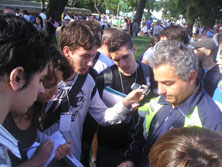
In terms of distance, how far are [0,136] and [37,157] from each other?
0.60 meters

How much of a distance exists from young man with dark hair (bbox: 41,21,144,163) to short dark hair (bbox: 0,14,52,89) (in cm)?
75

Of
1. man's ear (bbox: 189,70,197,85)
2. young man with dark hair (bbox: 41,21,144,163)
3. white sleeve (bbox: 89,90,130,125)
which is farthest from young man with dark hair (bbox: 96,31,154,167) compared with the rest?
man's ear (bbox: 189,70,197,85)

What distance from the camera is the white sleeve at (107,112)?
81.7 inches

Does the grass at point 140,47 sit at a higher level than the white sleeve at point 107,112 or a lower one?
lower

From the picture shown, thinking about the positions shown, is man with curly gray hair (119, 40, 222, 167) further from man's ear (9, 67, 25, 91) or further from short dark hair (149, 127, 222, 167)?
man's ear (9, 67, 25, 91)

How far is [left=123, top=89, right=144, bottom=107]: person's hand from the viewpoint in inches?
78.5

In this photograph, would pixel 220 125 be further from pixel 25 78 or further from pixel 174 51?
pixel 25 78

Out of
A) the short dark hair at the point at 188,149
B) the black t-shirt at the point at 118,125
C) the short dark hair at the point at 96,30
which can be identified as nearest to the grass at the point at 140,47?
the short dark hair at the point at 96,30

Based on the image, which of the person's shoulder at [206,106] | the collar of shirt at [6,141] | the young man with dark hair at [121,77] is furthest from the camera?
the young man with dark hair at [121,77]

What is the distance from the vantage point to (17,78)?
1.04 metres

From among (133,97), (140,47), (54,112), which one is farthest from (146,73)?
(140,47)

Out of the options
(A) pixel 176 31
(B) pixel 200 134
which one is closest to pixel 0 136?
(B) pixel 200 134

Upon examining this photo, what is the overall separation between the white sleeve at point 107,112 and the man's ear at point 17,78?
110 centimetres

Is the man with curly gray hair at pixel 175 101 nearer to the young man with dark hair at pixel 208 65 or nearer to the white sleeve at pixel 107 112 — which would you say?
the white sleeve at pixel 107 112
